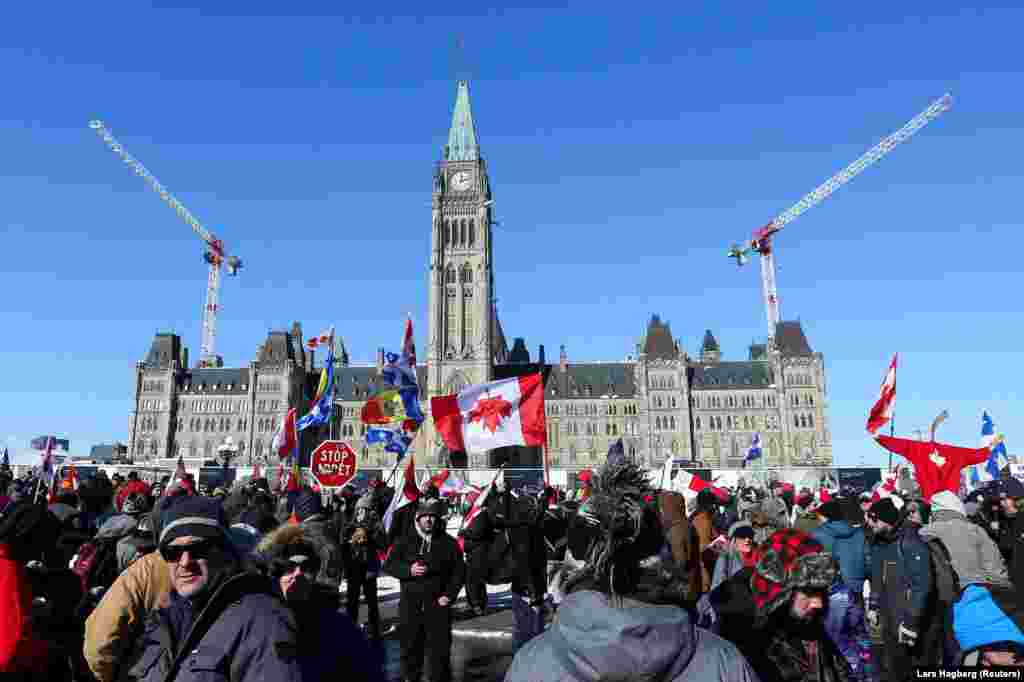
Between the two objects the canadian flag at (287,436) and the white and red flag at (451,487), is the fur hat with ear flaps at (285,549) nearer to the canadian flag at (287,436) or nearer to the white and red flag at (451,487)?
the canadian flag at (287,436)

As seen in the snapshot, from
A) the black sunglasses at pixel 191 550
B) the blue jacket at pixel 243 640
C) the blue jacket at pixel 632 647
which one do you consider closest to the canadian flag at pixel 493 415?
the black sunglasses at pixel 191 550

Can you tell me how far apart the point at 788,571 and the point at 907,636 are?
137 inches

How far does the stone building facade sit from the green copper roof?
7.83 m

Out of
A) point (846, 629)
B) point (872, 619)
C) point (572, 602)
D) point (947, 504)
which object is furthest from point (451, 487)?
point (572, 602)

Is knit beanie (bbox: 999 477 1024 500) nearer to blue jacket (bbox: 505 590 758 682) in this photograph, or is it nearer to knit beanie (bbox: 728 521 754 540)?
knit beanie (bbox: 728 521 754 540)

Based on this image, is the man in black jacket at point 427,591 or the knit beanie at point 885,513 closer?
the knit beanie at point 885,513

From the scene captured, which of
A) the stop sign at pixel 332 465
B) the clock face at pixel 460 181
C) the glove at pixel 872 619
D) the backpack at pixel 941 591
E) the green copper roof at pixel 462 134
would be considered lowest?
the glove at pixel 872 619

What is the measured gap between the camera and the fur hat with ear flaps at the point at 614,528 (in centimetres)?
240

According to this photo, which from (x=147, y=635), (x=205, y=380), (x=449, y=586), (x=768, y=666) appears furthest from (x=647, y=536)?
(x=205, y=380)

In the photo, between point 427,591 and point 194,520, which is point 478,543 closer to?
point 427,591

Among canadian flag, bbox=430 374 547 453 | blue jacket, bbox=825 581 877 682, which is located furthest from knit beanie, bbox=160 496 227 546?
canadian flag, bbox=430 374 547 453

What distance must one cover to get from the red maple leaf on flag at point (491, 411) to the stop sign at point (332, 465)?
566 cm

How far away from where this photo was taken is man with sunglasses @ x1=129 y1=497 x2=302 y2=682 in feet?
8.12

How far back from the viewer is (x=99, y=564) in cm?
643
